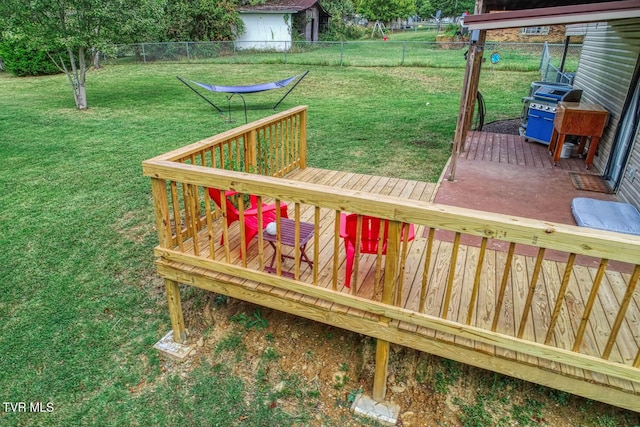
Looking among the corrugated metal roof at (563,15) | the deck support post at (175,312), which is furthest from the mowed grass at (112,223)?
the corrugated metal roof at (563,15)

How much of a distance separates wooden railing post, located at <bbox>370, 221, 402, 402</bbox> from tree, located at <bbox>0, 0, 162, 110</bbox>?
10.3 meters

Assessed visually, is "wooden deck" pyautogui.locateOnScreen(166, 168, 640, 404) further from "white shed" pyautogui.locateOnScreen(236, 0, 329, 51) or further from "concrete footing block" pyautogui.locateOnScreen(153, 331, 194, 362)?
"white shed" pyautogui.locateOnScreen(236, 0, 329, 51)

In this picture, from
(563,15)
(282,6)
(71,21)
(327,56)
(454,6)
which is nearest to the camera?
(563,15)

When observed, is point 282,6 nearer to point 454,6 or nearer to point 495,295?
point 454,6

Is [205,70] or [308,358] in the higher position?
[205,70]

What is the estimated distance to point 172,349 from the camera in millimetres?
3205

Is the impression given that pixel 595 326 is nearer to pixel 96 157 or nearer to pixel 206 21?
pixel 96 157

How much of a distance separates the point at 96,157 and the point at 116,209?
256 cm

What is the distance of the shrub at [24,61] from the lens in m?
16.7

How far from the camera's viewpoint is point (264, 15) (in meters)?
23.9

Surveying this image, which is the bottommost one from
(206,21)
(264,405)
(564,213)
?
(264,405)

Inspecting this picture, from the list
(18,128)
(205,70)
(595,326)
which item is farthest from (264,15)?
(595,326)

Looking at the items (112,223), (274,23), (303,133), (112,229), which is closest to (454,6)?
(274,23)

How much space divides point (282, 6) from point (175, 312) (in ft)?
80.2
